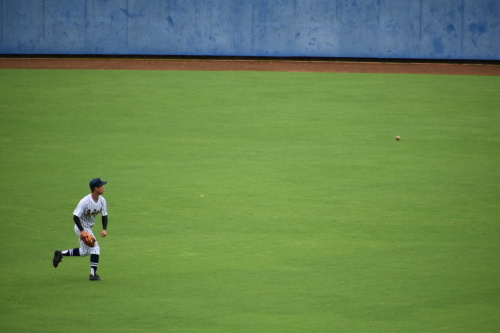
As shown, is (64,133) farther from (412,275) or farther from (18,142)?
(412,275)

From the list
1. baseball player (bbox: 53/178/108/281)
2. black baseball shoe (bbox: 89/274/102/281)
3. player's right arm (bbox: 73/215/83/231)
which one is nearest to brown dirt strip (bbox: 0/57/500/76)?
black baseball shoe (bbox: 89/274/102/281)

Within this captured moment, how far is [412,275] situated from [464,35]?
853 inches

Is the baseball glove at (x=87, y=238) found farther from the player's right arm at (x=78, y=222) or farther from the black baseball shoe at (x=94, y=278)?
the black baseball shoe at (x=94, y=278)

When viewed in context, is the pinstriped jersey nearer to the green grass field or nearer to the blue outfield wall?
the green grass field

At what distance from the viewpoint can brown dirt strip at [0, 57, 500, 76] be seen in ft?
101

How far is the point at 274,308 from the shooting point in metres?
10.8

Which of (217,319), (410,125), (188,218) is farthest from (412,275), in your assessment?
(410,125)

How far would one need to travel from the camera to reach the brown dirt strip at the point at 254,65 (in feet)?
101

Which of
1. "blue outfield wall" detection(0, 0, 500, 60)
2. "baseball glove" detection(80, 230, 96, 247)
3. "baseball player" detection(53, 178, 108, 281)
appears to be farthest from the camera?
"blue outfield wall" detection(0, 0, 500, 60)

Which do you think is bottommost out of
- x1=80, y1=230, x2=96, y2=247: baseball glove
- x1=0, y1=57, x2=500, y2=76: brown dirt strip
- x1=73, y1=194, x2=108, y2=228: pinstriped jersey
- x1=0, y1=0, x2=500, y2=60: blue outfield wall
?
x1=80, y1=230, x2=96, y2=247: baseball glove

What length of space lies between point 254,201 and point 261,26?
16.9 meters

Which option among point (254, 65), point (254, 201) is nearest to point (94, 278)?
point (254, 201)

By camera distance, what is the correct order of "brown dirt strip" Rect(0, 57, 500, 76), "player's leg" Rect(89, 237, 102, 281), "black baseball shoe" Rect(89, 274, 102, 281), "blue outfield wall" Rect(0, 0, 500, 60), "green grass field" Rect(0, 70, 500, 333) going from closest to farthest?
1. "green grass field" Rect(0, 70, 500, 333)
2. "player's leg" Rect(89, 237, 102, 281)
3. "black baseball shoe" Rect(89, 274, 102, 281)
4. "brown dirt strip" Rect(0, 57, 500, 76)
5. "blue outfield wall" Rect(0, 0, 500, 60)

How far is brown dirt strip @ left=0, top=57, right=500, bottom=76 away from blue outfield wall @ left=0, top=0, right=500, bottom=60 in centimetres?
48
